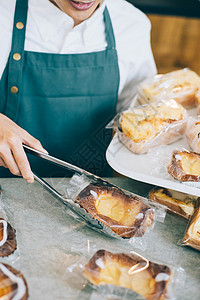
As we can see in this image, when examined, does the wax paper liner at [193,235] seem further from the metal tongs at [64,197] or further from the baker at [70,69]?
the baker at [70,69]

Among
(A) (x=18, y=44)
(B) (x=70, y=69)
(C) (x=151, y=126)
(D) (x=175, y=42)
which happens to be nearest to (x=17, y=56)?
(A) (x=18, y=44)

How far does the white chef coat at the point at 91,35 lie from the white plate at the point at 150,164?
401mm

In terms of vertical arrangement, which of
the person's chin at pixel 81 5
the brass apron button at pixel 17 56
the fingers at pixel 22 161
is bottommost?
the fingers at pixel 22 161

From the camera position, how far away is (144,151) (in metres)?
1.08

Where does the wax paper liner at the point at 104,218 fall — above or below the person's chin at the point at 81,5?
below

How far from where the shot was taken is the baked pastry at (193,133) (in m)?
1.06

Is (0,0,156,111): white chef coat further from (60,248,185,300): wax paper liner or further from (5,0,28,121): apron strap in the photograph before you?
(60,248,185,300): wax paper liner

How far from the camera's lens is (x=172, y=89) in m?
1.32

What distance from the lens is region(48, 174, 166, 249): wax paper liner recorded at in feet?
2.87

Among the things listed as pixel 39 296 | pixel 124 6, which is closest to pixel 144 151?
pixel 39 296

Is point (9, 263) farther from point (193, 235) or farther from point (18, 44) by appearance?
point (18, 44)

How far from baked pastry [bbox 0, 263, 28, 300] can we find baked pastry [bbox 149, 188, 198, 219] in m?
0.48

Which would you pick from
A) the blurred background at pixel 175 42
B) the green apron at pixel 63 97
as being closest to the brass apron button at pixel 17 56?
the green apron at pixel 63 97

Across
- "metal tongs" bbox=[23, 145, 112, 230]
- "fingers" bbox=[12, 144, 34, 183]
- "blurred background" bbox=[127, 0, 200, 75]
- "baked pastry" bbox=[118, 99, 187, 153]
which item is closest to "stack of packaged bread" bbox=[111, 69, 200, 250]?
"baked pastry" bbox=[118, 99, 187, 153]
